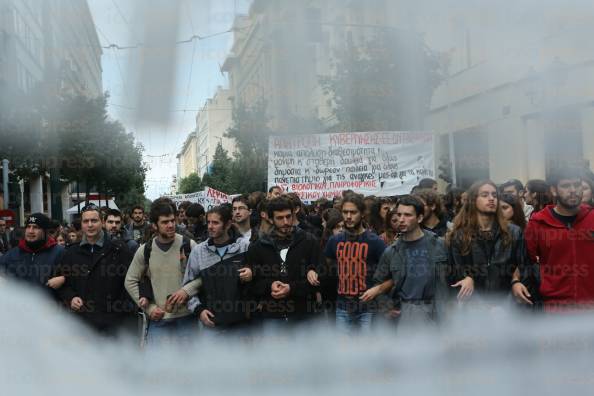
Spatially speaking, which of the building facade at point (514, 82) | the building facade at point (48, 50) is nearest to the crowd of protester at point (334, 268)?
the building facade at point (514, 82)

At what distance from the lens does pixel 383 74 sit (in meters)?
6.68

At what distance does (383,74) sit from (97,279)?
3152mm

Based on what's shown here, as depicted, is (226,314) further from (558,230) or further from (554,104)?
(554,104)

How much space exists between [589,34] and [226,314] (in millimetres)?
3576

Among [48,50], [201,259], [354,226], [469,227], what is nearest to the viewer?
[48,50]

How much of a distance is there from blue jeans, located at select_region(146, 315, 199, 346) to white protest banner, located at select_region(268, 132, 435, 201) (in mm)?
4078

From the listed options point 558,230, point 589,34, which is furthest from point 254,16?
point 558,230

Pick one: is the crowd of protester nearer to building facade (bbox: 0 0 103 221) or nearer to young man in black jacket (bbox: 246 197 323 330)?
young man in black jacket (bbox: 246 197 323 330)

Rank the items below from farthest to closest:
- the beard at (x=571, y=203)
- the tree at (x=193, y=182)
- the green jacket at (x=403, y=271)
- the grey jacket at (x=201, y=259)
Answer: the tree at (x=193, y=182), the grey jacket at (x=201, y=259), the green jacket at (x=403, y=271), the beard at (x=571, y=203)

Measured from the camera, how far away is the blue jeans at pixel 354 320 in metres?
6.66

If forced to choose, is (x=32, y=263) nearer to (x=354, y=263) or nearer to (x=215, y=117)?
(x=215, y=117)

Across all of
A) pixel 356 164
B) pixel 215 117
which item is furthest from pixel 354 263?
pixel 356 164

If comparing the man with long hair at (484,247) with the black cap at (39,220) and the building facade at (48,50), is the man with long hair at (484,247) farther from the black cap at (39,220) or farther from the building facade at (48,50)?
the black cap at (39,220)

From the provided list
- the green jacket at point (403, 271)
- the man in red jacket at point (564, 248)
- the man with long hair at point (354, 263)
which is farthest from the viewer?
the man with long hair at point (354, 263)
